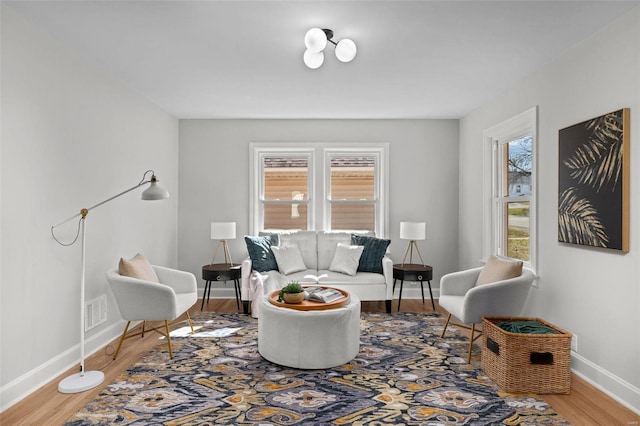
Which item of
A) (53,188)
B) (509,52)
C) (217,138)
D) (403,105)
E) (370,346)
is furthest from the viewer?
(217,138)

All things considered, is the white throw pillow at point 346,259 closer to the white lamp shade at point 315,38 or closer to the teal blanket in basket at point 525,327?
the teal blanket in basket at point 525,327

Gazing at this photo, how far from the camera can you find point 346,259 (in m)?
5.05

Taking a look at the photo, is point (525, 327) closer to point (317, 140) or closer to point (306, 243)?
point (306, 243)

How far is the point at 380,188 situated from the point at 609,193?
331cm

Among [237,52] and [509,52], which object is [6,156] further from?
[509,52]

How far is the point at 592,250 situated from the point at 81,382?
3953 mm

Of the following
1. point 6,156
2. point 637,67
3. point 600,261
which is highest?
point 637,67

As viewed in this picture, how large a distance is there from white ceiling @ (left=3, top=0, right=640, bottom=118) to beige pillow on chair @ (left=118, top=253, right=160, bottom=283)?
1.84m

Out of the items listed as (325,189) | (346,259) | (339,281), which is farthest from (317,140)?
(339,281)

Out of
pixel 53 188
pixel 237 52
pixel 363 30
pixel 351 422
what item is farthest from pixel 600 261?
pixel 53 188

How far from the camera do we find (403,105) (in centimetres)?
495

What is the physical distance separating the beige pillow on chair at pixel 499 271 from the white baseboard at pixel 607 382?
767 mm

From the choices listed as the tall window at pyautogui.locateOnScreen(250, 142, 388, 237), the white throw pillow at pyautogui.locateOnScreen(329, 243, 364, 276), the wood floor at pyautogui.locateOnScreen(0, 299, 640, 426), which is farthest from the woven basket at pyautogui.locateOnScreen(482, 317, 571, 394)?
the tall window at pyautogui.locateOnScreen(250, 142, 388, 237)

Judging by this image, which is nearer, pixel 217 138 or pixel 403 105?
pixel 403 105
